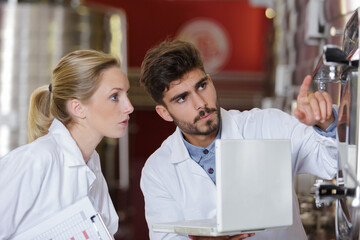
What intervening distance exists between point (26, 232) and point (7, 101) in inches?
94.9

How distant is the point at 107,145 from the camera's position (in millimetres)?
4402

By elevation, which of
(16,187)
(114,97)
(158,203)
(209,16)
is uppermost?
(209,16)

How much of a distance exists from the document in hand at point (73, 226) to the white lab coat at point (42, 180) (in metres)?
0.06

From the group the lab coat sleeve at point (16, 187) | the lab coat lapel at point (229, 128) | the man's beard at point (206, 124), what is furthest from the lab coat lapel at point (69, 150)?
the lab coat lapel at point (229, 128)

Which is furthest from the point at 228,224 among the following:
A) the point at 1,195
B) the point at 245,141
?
the point at 1,195

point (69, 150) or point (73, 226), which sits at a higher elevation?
point (69, 150)

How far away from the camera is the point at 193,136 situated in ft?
6.12

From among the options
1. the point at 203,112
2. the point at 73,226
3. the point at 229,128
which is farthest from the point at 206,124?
the point at 73,226

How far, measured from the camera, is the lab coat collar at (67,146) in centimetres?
171

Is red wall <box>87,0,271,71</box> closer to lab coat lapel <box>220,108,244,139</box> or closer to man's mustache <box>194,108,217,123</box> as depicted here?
lab coat lapel <box>220,108,244,139</box>

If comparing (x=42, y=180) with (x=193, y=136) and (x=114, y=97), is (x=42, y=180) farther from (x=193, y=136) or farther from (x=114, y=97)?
(x=193, y=136)

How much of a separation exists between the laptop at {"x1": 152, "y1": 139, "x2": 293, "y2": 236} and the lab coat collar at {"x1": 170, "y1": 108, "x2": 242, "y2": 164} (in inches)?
18.1

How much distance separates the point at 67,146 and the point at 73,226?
259mm

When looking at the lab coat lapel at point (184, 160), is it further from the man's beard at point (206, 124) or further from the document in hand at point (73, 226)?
the document in hand at point (73, 226)
